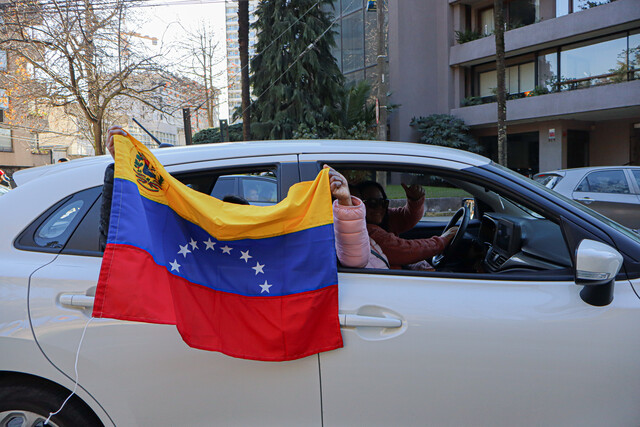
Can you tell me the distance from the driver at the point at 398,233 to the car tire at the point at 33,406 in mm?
1750

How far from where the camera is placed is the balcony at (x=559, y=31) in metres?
18.4

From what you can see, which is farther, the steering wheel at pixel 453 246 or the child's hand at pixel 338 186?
the steering wheel at pixel 453 246

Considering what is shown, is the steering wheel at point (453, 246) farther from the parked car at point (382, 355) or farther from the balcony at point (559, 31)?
the balcony at point (559, 31)

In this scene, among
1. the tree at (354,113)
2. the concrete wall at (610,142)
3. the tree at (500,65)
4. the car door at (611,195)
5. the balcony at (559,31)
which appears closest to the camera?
the car door at (611,195)

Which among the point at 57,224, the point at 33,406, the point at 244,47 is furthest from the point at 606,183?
the point at 244,47

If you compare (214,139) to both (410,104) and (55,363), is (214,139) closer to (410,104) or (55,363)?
(410,104)

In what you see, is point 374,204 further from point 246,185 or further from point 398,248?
point 246,185

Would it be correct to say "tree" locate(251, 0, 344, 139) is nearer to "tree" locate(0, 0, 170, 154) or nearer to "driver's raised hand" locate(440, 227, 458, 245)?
"tree" locate(0, 0, 170, 154)

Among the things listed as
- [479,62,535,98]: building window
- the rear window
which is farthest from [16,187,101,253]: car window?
[479,62,535,98]: building window

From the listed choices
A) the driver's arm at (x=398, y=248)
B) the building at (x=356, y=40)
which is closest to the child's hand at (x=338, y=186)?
the driver's arm at (x=398, y=248)

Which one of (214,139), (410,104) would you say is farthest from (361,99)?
(214,139)

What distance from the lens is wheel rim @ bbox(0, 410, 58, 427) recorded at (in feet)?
6.70

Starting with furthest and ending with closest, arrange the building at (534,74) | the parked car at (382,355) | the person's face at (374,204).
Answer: the building at (534,74)
the person's face at (374,204)
the parked car at (382,355)

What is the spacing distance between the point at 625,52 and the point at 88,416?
73.4 ft
